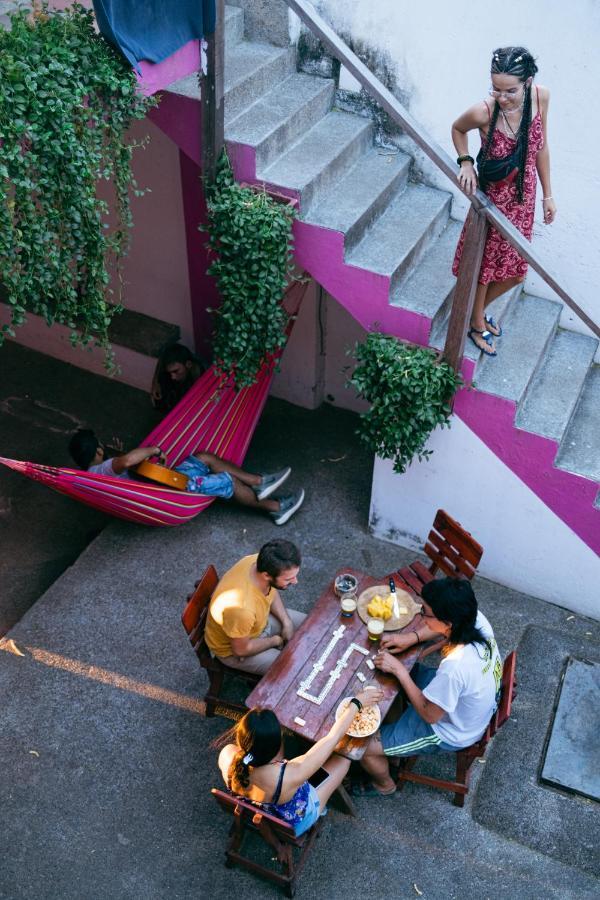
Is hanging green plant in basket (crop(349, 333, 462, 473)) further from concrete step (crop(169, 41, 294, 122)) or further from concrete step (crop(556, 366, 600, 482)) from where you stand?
concrete step (crop(169, 41, 294, 122))

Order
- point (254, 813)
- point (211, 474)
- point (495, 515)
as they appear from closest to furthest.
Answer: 1. point (254, 813)
2. point (495, 515)
3. point (211, 474)

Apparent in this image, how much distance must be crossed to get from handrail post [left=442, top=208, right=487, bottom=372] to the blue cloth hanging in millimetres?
1770

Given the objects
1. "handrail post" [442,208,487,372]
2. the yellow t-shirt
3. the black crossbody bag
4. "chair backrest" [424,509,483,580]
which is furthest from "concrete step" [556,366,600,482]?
the yellow t-shirt

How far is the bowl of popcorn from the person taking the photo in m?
4.00

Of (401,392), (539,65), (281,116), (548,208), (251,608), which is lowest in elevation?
(251,608)

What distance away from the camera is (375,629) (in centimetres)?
437

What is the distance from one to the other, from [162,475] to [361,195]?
7.08ft

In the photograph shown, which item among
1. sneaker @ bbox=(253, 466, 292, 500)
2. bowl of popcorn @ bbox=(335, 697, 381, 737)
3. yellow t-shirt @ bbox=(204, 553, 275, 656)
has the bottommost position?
sneaker @ bbox=(253, 466, 292, 500)

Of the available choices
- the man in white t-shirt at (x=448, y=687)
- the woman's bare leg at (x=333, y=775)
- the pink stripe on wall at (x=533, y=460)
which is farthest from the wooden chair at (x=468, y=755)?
the pink stripe on wall at (x=533, y=460)

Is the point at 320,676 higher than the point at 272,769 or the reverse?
the reverse

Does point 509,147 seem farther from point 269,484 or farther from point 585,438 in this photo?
point 269,484

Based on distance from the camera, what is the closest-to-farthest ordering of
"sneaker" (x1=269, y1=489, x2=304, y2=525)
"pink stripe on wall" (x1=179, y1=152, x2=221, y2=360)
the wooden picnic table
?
the wooden picnic table, "sneaker" (x1=269, y1=489, x2=304, y2=525), "pink stripe on wall" (x1=179, y1=152, x2=221, y2=360)

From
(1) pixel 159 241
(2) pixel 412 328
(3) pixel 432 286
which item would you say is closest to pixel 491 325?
(3) pixel 432 286

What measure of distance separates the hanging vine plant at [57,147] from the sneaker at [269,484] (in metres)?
1.94
